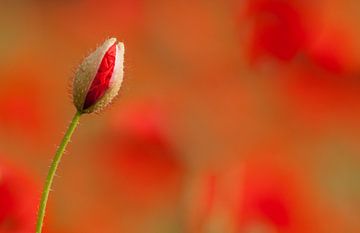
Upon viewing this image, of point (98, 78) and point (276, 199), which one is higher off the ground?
point (98, 78)

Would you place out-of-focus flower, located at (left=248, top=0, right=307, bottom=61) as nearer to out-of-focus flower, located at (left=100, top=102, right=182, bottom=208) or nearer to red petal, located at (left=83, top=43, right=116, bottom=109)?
out-of-focus flower, located at (left=100, top=102, right=182, bottom=208)

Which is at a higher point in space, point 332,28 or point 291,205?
point 332,28

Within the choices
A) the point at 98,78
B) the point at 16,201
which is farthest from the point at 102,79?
the point at 16,201

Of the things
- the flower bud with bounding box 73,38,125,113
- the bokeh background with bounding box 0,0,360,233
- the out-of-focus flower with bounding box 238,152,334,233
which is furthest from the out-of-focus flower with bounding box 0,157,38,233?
the flower bud with bounding box 73,38,125,113

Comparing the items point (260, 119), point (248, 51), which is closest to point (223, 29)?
point (248, 51)

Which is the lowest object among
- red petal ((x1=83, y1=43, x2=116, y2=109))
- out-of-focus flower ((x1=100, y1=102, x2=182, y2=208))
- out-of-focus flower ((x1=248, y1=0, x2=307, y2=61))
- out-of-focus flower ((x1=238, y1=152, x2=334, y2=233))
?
out-of-focus flower ((x1=238, y1=152, x2=334, y2=233))

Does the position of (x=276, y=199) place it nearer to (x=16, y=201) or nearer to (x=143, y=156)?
(x=143, y=156)

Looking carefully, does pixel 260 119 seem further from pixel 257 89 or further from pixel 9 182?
pixel 9 182
